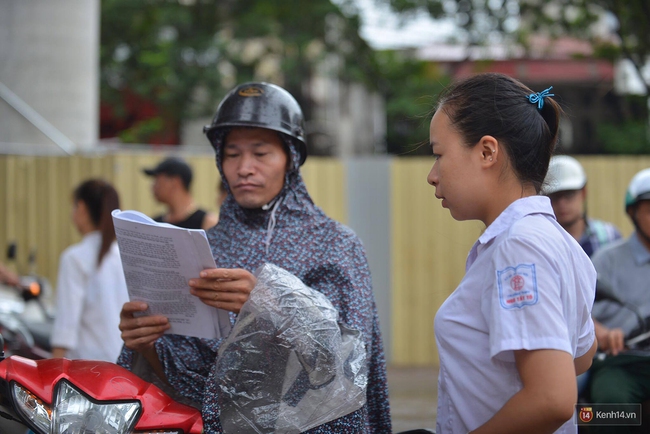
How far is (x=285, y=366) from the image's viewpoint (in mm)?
2186

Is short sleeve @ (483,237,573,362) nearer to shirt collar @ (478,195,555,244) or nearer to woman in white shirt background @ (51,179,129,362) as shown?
shirt collar @ (478,195,555,244)

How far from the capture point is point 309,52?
15227 millimetres

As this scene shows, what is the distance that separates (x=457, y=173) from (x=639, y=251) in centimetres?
242

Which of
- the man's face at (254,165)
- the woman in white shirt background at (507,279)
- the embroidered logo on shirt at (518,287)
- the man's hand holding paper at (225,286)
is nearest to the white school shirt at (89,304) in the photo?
the man's face at (254,165)

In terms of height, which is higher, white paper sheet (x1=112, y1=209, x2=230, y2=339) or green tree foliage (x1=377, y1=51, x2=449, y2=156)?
green tree foliage (x1=377, y1=51, x2=449, y2=156)

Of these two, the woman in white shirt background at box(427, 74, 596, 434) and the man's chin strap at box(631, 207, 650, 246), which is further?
the man's chin strap at box(631, 207, 650, 246)

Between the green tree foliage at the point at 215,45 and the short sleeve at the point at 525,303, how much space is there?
13.1 meters

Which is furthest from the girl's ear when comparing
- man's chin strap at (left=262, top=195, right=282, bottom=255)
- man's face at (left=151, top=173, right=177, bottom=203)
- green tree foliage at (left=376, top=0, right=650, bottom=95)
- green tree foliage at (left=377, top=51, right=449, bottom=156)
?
green tree foliage at (left=377, top=51, right=449, bottom=156)

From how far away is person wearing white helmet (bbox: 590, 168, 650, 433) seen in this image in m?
3.35

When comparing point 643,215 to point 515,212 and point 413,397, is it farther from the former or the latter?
point 413,397

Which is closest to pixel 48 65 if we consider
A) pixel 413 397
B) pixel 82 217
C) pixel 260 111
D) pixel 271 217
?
pixel 82 217

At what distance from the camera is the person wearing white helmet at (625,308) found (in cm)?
335

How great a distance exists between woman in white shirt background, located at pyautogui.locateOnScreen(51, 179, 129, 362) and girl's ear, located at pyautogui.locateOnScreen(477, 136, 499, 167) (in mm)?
3056

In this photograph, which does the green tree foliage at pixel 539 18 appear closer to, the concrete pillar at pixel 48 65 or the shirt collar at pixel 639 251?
the shirt collar at pixel 639 251
